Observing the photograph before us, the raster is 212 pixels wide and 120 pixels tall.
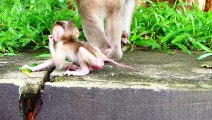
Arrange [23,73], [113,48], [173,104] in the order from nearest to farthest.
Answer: [173,104] → [23,73] → [113,48]

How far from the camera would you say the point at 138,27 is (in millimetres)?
5598

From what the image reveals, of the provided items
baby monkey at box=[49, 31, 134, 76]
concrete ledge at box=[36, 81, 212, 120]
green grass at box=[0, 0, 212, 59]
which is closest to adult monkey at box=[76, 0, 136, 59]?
baby monkey at box=[49, 31, 134, 76]

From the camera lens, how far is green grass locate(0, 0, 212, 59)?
5.20 metres

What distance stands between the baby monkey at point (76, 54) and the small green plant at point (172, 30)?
1.19 m

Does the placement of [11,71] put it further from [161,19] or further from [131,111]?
[161,19]

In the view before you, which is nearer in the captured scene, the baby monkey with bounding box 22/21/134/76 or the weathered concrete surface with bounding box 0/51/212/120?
the weathered concrete surface with bounding box 0/51/212/120

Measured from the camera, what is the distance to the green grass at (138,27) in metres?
5.20

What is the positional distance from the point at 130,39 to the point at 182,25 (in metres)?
0.72

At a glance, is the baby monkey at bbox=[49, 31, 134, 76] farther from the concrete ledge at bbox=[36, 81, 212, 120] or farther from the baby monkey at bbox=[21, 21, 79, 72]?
the concrete ledge at bbox=[36, 81, 212, 120]

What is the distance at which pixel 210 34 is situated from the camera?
5.52 meters

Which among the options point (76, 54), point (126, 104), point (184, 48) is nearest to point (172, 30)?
point (184, 48)

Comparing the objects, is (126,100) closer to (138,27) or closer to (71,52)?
(71,52)

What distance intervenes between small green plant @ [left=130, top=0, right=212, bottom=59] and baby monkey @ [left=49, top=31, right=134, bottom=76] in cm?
119

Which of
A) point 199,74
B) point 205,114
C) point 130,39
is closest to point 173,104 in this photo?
point 205,114
